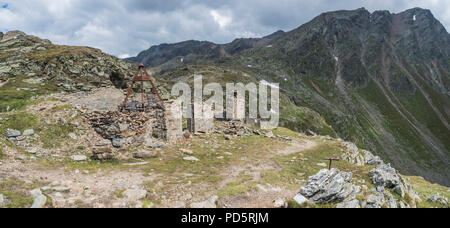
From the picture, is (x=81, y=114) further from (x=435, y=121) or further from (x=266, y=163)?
(x=435, y=121)

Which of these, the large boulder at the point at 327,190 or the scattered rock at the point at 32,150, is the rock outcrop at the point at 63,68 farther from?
the large boulder at the point at 327,190

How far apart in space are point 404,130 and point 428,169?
1537 inches

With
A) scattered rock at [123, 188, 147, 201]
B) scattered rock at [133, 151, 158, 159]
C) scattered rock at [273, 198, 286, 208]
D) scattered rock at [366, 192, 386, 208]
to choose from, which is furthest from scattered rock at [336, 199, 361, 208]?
scattered rock at [133, 151, 158, 159]

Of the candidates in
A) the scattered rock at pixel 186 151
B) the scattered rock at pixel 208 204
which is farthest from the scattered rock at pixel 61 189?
the scattered rock at pixel 186 151

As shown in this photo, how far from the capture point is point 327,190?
978cm

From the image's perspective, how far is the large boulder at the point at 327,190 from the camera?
31.6 feet

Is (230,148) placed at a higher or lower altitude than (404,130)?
higher

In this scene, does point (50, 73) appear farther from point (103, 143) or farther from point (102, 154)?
point (102, 154)

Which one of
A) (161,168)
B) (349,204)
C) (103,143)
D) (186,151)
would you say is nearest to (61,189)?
(161,168)

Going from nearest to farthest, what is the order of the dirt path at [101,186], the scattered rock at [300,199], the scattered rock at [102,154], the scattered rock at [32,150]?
the dirt path at [101,186]
the scattered rock at [300,199]
the scattered rock at [32,150]
the scattered rock at [102,154]

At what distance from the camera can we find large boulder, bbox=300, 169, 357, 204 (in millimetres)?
9624

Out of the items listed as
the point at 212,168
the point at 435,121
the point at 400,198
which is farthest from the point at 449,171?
the point at 212,168

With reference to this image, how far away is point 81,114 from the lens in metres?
17.8

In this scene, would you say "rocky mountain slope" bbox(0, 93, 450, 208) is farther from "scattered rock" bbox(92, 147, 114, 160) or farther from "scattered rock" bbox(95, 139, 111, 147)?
"scattered rock" bbox(92, 147, 114, 160)
